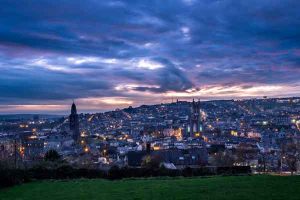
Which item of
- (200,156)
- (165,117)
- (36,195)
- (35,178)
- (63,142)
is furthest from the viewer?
(165,117)

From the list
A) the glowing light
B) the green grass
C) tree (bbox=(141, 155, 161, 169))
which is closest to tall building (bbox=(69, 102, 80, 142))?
the glowing light

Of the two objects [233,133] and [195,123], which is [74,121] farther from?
[233,133]

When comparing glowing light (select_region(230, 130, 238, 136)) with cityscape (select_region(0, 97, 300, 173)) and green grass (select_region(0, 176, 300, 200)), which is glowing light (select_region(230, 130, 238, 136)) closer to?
cityscape (select_region(0, 97, 300, 173))

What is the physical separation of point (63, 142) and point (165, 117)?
9000 centimetres

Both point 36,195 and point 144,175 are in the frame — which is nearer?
point 36,195

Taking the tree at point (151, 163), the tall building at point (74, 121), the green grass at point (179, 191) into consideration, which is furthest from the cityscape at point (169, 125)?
the green grass at point (179, 191)

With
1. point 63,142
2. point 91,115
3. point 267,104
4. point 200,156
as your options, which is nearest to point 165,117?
point 91,115

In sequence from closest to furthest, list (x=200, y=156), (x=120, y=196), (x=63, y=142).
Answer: (x=120, y=196), (x=200, y=156), (x=63, y=142)

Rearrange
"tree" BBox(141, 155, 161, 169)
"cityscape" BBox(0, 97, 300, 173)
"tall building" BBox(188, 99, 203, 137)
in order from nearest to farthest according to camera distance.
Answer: "tree" BBox(141, 155, 161, 169) < "cityscape" BBox(0, 97, 300, 173) < "tall building" BBox(188, 99, 203, 137)

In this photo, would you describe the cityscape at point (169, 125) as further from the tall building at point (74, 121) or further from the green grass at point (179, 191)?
the green grass at point (179, 191)

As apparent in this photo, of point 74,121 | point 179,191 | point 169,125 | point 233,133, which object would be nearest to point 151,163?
point 179,191

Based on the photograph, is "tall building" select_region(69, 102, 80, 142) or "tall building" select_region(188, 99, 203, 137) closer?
"tall building" select_region(69, 102, 80, 142)

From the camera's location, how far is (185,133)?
4621 inches

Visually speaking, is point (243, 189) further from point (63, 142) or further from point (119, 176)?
point (63, 142)
